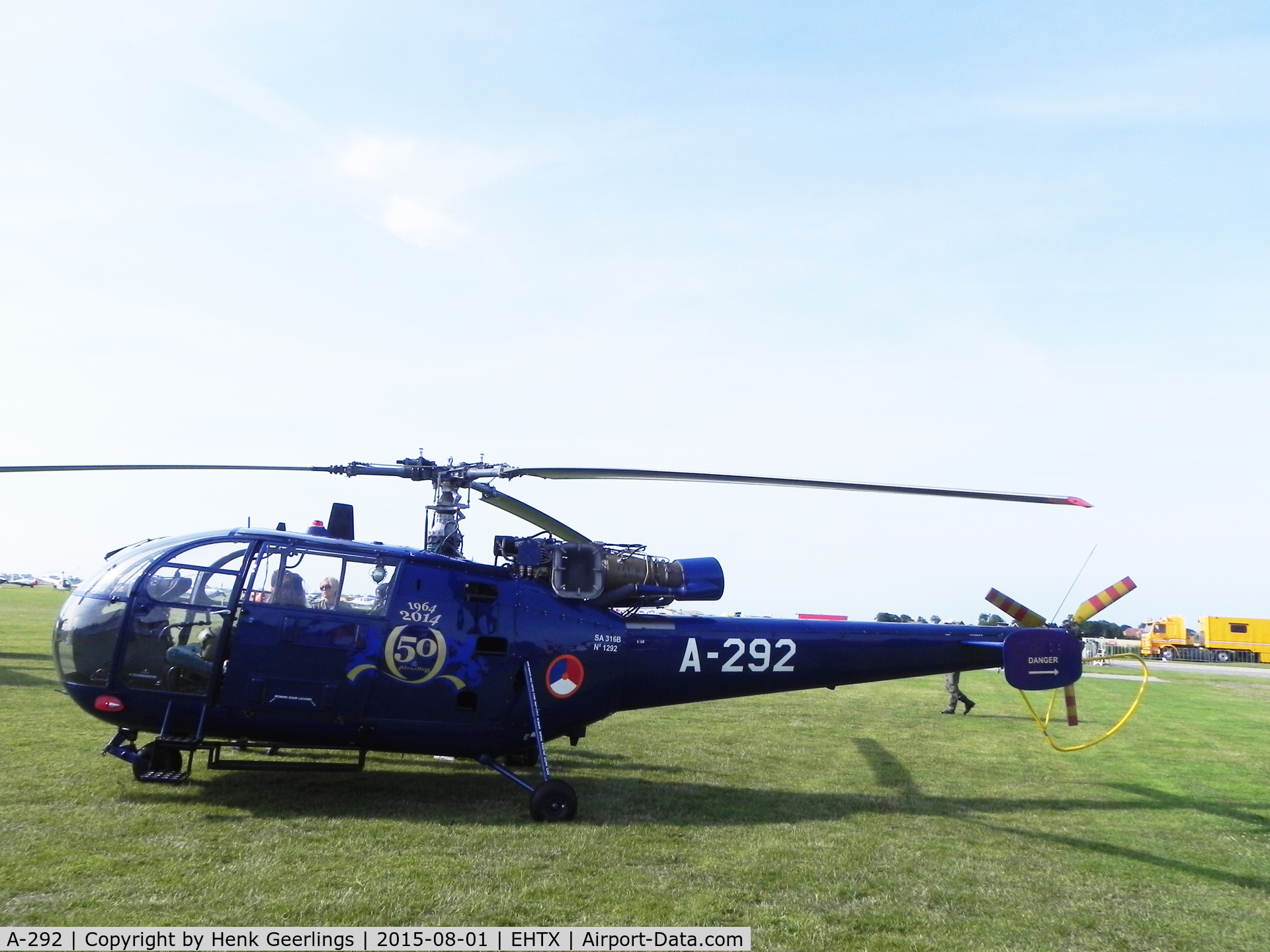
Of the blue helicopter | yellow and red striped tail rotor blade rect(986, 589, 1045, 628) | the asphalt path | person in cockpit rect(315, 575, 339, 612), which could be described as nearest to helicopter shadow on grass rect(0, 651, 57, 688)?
the blue helicopter

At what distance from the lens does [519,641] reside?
10.5 m

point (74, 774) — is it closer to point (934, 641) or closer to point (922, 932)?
point (922, 932)

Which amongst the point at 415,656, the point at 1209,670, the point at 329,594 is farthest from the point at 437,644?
the point at 1209,670

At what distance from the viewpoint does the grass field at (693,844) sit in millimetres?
6457

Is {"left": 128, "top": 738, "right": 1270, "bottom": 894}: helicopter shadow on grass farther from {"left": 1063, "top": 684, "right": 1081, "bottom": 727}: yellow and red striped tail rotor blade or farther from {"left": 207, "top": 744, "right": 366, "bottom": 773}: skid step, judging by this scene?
{"left": 1063, "top": 684, "right": 1081, "bottom": 727}: yellow and red striped tail rotor blade

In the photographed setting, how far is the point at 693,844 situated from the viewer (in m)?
8.49

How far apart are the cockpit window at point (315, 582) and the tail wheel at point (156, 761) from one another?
184 cm

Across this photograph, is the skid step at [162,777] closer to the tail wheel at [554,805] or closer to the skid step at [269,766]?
the skid step at [269,766]

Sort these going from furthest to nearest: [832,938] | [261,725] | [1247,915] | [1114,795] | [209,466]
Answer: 1. [1114,795]
2. [209,466]
3. [261,725]
4. [1247,915]
5. [832,938]

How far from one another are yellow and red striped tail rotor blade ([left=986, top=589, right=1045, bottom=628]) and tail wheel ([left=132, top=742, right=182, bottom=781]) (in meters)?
9.70

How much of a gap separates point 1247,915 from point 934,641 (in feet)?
16.3

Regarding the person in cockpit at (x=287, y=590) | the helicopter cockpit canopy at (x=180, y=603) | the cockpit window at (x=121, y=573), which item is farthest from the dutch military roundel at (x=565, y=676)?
the cockpit window at (x=121, y=573)

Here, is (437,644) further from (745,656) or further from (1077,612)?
(1077,612)

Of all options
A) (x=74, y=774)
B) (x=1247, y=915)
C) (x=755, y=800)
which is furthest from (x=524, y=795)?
(x=1247, y=915)
